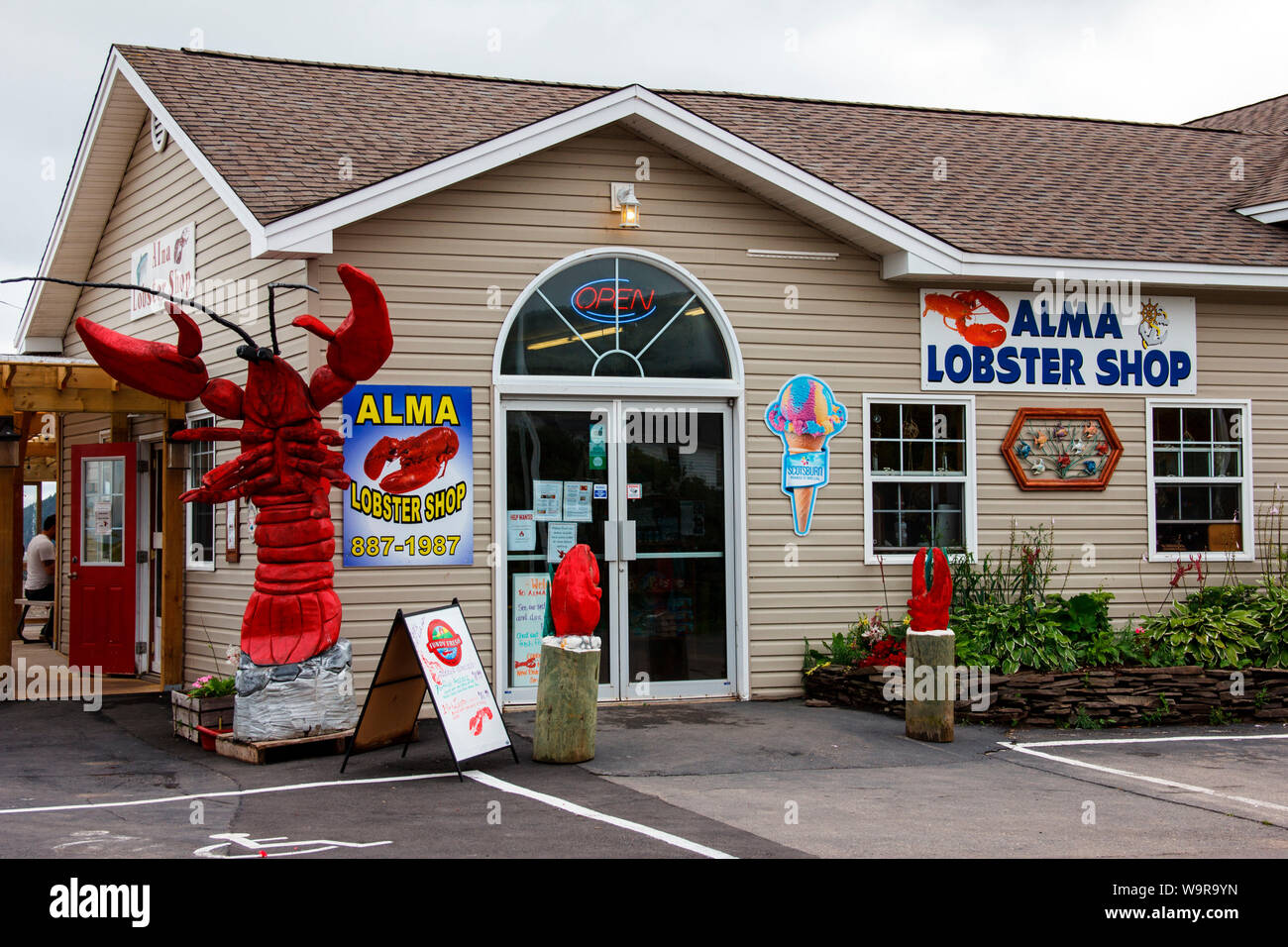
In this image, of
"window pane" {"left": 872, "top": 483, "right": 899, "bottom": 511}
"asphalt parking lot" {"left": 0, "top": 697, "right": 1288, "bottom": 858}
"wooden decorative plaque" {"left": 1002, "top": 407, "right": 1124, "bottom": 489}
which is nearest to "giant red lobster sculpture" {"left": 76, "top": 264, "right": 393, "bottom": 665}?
"asphalt parking lot" {"left": 0, "top": 697, "right": 1288, "bottom": 858}

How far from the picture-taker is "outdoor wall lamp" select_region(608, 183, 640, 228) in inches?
432

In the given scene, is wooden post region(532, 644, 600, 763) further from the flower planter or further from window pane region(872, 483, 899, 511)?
window pane region(872, 483, 899, 511)

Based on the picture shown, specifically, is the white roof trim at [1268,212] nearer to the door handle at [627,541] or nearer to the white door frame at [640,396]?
the white door frame at [640,396]

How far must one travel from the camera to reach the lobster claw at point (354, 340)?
8.51 m

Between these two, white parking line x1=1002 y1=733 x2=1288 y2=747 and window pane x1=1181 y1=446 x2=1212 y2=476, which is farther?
window pane x1=1181 y1=446 x2=1212 y2=476

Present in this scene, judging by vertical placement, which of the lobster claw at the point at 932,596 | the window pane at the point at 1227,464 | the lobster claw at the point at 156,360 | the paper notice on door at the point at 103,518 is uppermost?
the lobster claw at the point at 156,360

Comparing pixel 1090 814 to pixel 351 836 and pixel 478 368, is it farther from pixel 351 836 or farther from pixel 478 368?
pixel 478 368

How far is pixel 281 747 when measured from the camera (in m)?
8.74

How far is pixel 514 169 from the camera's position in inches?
425

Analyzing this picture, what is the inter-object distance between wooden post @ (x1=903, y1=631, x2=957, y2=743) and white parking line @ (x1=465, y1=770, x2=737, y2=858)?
3139 millimetres

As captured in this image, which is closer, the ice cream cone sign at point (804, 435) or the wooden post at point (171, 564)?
the ice cream cone sign at point (804, 435)
